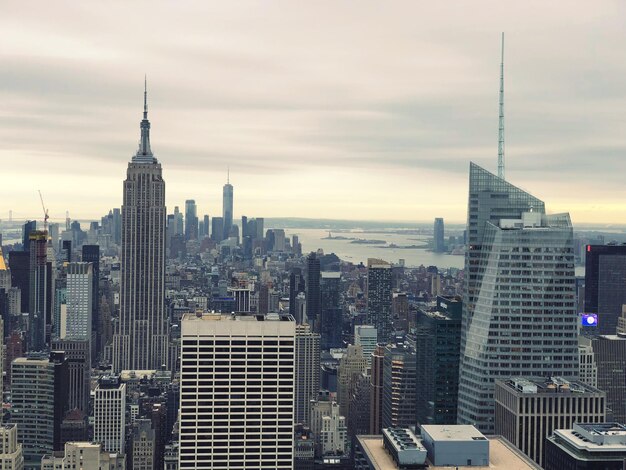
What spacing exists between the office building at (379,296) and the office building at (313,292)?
19.6 ft

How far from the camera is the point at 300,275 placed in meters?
121

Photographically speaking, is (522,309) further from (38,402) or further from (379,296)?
(379,296)

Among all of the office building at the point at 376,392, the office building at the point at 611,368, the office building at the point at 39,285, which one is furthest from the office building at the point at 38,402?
the office building at the point at 611,368

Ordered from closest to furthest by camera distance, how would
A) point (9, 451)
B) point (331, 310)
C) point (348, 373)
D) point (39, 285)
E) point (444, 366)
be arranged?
1. point (444, 366)
2. point (9, 451)
3. point (348, 373)
4. point (331, 310)
5. point (39, 285)

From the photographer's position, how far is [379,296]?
A: 11812cm

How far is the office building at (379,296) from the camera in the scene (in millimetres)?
107938

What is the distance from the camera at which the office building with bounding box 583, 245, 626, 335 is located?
86938 millimetres

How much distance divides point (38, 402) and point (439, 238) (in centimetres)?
3325

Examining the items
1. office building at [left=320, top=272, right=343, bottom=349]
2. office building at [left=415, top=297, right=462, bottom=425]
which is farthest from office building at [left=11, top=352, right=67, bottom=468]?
office building at [left=320, top=272, right=343, bottom=349]

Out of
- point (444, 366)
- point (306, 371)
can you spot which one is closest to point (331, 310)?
point (306, 371)

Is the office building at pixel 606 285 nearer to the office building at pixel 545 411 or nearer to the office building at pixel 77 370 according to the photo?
the office building at pixel 545 411

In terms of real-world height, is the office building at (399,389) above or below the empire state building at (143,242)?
below

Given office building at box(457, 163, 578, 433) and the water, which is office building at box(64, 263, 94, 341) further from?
office building at box(457, 163, 578, 433)

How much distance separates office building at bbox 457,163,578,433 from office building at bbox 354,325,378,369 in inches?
1796
